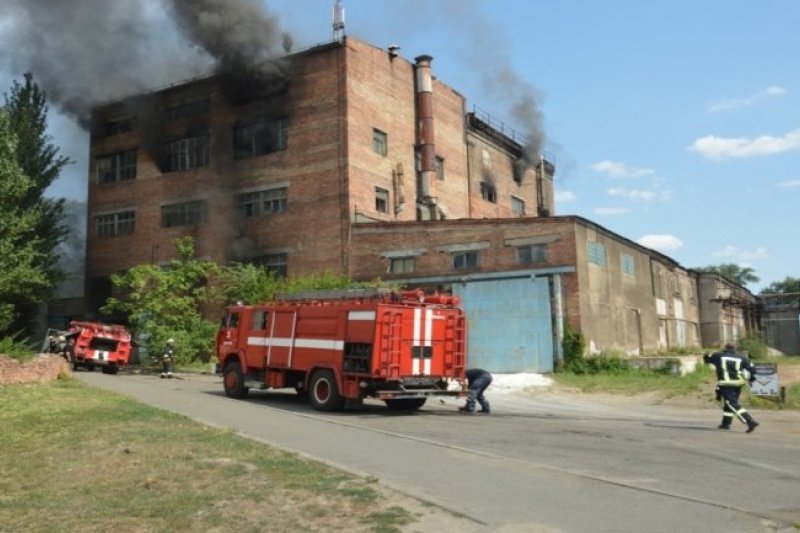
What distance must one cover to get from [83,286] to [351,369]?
3380 cm

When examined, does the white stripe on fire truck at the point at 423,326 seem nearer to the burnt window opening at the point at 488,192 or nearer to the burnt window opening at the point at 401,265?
the burnt window opening at the point at 401,265

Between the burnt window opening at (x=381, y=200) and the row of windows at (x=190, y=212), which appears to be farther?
the row of windows at (x=190, y=212)

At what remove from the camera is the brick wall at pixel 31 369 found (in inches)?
680

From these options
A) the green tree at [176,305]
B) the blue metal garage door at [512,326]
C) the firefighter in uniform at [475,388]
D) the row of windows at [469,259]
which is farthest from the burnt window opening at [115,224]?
the firefighter in uniform at [475,388]

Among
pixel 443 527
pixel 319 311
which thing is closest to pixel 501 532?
Result: pixel 443 527

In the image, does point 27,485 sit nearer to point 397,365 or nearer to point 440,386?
point 397,365

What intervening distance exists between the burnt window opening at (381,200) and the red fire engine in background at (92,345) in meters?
13.1

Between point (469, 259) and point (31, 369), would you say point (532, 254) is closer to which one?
point (469, 259)

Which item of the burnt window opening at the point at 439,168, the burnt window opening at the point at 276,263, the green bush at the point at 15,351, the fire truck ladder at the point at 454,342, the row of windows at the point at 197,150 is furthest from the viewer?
the burnt window opening at the point at 439,168

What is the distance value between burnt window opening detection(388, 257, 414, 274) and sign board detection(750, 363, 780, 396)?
1628 cm

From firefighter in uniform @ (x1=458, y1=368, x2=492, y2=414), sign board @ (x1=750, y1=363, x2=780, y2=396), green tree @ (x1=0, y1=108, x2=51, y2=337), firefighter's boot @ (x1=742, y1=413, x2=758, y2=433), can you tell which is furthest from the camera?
green tree @ (x1=0, y1=108, x2=51, y2=337)

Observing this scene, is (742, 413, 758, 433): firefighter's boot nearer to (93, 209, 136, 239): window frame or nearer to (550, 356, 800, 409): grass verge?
(550, 356, 800, 409): grass verge

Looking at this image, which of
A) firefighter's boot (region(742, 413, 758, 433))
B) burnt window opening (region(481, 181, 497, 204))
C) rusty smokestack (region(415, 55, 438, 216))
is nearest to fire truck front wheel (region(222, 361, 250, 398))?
firefighter's boot (region(742, 413, 758, 433))

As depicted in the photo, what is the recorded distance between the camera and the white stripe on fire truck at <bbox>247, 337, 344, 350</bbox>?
1587cm
